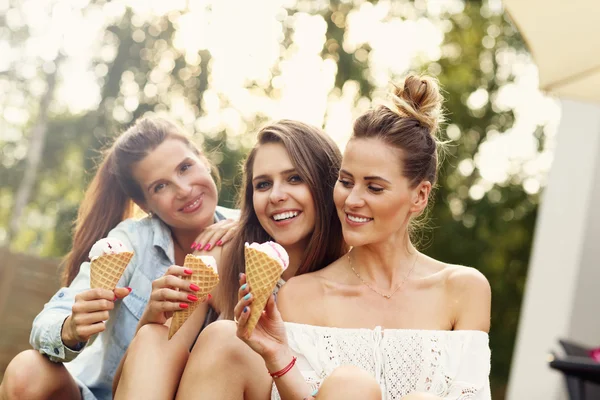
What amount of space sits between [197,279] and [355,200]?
1.79 ft

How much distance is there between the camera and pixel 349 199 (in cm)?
239

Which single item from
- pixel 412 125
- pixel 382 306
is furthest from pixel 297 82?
pixel 382 306

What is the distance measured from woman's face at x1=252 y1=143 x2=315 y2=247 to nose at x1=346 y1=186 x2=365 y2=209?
32 centimetres

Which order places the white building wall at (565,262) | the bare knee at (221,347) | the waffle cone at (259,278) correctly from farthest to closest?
1. the white building wall at (565,262)
2. the bare knee at (221,347)
3. the waffle cone at (259,278)

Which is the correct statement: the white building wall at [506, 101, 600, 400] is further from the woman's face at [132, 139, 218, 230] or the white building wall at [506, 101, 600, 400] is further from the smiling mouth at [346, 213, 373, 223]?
the smiling mouth at [346, 213, 373, 223]

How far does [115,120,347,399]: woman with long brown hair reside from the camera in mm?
2670

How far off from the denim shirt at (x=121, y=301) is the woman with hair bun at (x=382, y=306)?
679 mm

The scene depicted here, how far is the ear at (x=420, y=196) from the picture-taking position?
2512mm

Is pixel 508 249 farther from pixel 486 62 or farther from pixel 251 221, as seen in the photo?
pixel 251 221

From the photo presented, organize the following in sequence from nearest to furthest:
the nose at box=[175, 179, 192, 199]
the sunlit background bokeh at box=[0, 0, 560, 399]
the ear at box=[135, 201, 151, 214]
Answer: the nose at box=[175, 179, 192, 199]
the ear at box=[135, 201, 151, 214]
the sunlit background bokeh at box=[0, 0, 560, 399]

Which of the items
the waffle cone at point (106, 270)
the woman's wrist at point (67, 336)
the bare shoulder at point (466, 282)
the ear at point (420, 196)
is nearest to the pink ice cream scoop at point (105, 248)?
the waffle cone at point (106, 270)

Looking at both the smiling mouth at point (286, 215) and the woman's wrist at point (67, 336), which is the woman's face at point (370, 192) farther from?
the woman's wrist at point (67, 336)

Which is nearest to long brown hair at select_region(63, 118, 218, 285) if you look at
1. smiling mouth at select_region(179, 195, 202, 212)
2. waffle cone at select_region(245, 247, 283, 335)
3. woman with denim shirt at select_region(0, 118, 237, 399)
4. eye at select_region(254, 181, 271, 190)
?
woman with denim shirt at select_region(0, 118, 237, 399)

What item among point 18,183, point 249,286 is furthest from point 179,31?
point 249,286
